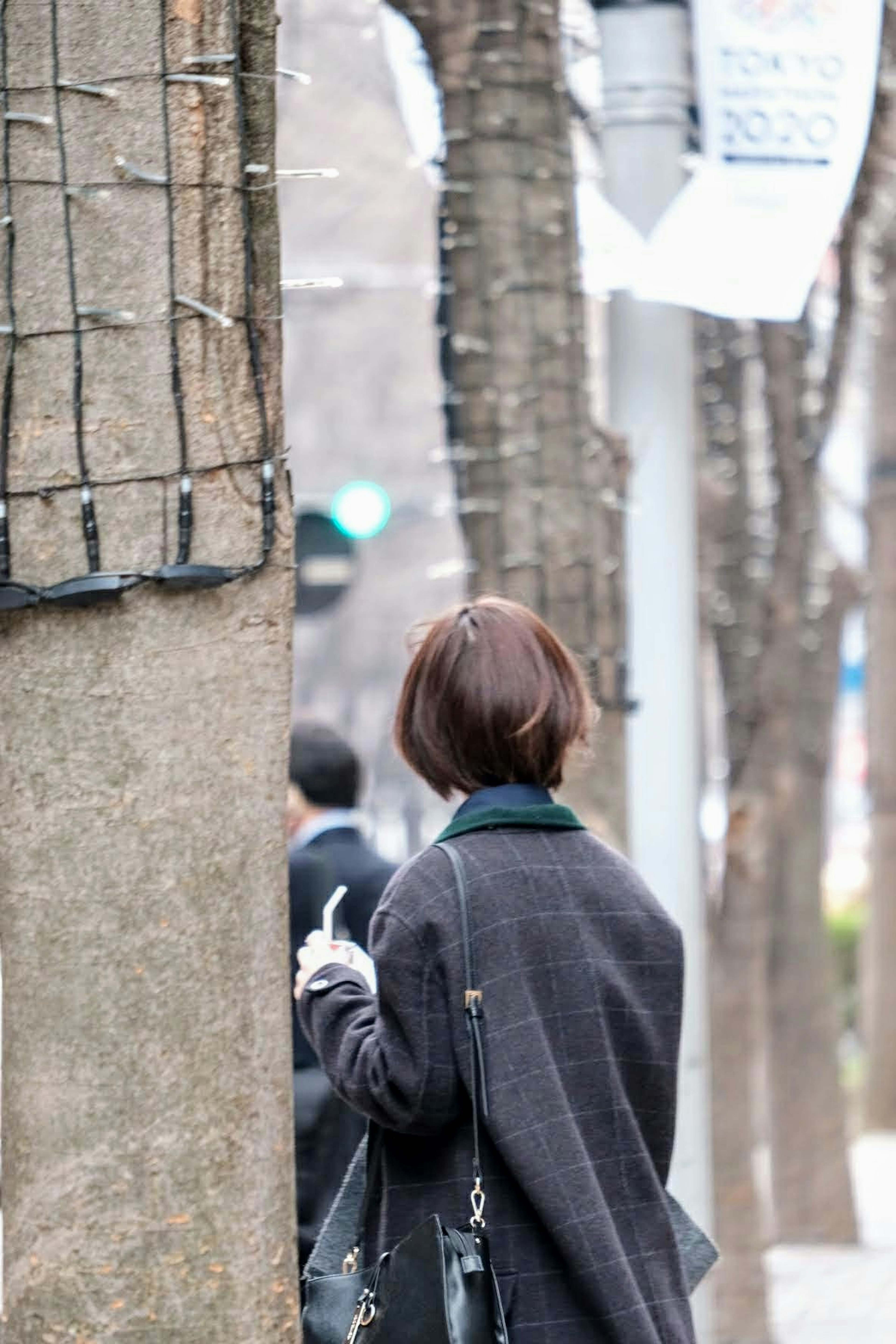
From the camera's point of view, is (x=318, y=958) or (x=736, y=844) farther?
(x=736, y=844)

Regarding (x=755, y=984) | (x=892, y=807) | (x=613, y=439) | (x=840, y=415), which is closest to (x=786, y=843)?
(x=755, y=984)

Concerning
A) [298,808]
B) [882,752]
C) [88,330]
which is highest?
[88,330]

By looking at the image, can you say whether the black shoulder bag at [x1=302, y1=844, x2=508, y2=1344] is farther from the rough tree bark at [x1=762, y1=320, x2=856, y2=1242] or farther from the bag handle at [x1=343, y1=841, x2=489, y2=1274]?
the rough tree bark at [x1=762, y1=320, x2=856, y2=1242]

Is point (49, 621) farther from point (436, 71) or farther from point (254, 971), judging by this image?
point (436, 71)

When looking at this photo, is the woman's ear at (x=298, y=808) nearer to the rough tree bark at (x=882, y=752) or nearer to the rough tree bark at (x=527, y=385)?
the rough tree bark at (x=527, y=385)

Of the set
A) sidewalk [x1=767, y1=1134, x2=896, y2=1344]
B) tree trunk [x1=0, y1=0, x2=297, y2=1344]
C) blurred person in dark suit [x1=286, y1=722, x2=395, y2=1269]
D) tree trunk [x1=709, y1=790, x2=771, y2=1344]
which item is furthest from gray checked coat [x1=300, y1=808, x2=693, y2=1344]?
sidewalk [x1=767, y1=1134, x2=896, y2=1344]

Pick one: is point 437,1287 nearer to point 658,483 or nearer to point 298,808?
point 658,483

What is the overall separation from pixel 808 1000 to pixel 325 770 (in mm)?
3650

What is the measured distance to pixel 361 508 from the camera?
11.8m

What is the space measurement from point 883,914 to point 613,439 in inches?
269

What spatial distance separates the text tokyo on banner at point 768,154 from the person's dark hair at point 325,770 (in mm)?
1642

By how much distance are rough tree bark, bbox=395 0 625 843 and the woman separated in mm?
1672

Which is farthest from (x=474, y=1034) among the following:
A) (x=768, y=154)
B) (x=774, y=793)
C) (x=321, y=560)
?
(x=321, y=560)

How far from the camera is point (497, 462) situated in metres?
4.48
